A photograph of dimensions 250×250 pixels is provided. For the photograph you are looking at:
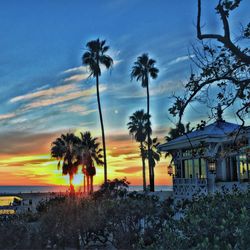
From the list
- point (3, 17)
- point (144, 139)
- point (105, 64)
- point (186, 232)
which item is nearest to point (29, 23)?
point (3, 17)

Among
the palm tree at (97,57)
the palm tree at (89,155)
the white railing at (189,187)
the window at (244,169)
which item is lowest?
the white railing at (189,187)

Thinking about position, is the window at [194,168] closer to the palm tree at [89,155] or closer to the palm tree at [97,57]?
the palm tree at [97,57]

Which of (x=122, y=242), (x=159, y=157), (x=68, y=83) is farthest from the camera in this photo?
(x=159, y=157)

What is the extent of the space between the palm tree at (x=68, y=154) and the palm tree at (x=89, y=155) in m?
1.06

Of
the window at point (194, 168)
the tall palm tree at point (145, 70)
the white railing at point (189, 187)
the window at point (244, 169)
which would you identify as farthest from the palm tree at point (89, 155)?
the window at point (244, 169)

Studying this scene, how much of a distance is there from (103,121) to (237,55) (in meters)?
35.8

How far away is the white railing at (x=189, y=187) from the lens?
2519 centimetres

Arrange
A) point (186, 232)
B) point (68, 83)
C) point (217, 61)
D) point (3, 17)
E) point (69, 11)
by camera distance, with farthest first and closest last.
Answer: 1. point (68, 83)
2. point (3, 17)
3. point (69, 11)
4. point (217, 61)
5. point (186, 232)

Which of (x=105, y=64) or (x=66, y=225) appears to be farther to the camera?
(x=105, y=64)

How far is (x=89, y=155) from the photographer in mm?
54531

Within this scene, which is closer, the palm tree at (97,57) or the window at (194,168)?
the window at (194,168)

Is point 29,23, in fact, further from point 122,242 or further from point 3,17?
point 122,242

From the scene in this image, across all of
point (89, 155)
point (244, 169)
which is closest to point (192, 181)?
point (244, 169)

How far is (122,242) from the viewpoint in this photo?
10.4 metres
